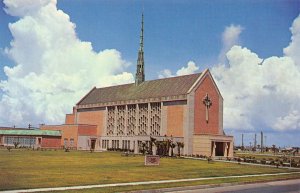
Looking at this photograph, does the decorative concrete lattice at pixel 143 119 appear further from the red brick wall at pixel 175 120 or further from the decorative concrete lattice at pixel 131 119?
the red brick wall at pixel 175 120

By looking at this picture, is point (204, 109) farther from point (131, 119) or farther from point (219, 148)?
point (131, 119)

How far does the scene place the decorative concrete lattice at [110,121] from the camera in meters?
100

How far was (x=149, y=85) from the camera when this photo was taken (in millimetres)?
95250

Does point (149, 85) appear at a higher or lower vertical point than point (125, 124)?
higher

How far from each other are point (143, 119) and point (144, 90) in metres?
8.18

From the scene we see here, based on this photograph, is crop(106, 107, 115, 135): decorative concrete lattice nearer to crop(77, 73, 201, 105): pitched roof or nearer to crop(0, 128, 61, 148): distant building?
crop(77, 73, 201, 105): pitched roof

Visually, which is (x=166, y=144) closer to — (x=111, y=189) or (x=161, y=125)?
(x=161, y=125)

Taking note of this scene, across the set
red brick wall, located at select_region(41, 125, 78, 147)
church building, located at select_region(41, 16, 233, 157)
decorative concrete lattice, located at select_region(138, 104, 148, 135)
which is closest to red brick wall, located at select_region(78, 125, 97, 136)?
church building, located at select_region(41, 16, 233, 157)

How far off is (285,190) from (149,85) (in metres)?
69.3

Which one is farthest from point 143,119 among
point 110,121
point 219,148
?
point 219,148

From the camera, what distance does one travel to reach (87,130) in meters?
103

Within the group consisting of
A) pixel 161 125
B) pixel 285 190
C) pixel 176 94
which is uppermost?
pixel 176 94

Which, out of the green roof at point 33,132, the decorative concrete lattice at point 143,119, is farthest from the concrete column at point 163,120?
the green roof at point 33,132

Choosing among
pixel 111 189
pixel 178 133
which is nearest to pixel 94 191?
pixel 111 189
